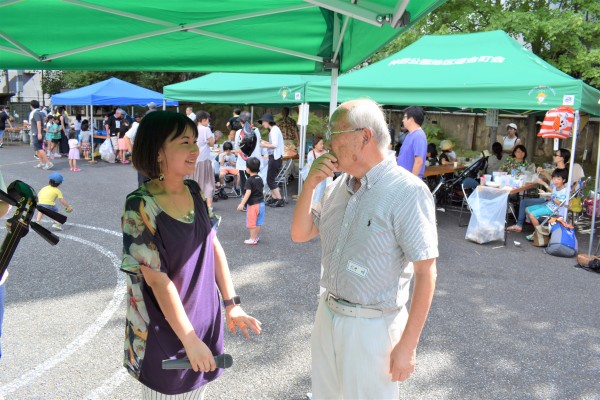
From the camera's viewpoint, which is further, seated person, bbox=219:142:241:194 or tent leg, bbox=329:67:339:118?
seated person, bbox=219:142:241:194

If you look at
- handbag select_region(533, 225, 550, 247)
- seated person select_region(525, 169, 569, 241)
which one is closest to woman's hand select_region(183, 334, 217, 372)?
handbag select_region(533, 225, 550, 247)

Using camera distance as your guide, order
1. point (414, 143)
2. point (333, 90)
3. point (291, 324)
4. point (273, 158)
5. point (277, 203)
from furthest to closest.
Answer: point (273, 158) < point (277, 203) < point (414, 143) < point (291, 324) < point (333, 90)

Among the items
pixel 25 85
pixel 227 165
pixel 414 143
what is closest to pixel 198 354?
pixel 414 143

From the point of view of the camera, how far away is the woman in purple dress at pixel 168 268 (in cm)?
Answer: 171

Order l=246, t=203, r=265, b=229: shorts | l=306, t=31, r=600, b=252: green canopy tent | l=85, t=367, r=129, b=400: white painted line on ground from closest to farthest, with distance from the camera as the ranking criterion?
l=85, t=367, r=129, b=400: white painted line on ground
l=246, t=203, r=265, b=229: shorts
l=306, t=31, r=600, b=252: green canopy tent

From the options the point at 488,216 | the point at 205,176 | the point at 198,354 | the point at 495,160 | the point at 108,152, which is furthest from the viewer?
the point at 108,152

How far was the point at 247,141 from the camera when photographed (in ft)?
32.6

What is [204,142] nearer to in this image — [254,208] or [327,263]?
[254,208]

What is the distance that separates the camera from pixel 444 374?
3.56 m

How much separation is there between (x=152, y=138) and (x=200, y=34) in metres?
1.63

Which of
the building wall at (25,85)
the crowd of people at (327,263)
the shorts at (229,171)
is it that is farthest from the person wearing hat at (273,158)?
the building wall at (25,85)

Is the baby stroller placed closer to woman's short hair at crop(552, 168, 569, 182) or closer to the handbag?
woman's short hair at crop(552, 168, 569, 182)

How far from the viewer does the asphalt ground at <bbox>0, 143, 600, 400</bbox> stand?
3.33 meters

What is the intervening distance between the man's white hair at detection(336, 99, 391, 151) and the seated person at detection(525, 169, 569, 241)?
653 cm
